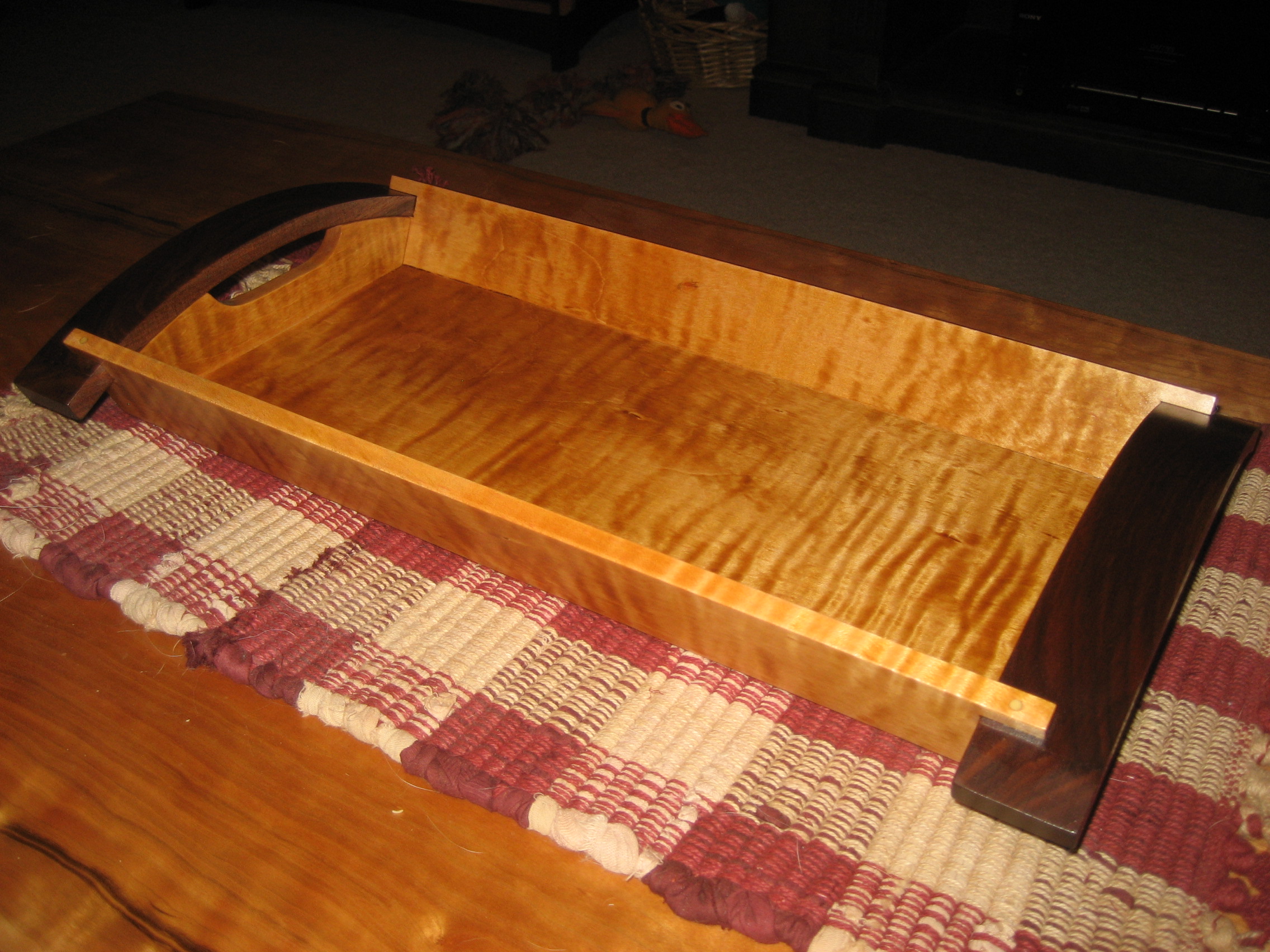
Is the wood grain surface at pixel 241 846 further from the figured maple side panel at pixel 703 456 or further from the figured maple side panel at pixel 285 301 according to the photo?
the figured maple side panel at pixel 285 301

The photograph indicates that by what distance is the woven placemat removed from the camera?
581 mm

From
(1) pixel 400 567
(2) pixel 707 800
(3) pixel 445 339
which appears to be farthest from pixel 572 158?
(2) pixel 707 800

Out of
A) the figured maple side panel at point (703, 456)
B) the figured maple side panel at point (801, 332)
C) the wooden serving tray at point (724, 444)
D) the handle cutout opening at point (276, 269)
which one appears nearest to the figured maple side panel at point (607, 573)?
the wooden serving tray at point (724, 444)

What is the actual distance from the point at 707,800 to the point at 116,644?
48 centimetres

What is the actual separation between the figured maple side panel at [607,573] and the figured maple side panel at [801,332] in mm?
414

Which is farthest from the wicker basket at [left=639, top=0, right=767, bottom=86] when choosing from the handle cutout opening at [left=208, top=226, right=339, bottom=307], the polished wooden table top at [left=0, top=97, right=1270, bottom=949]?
the polished wooden table top at [left=0, top=97, right=1270, bottom=949]

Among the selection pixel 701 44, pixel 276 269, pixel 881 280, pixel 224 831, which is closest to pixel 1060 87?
pixel 701 44

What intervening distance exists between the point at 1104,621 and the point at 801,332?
1.53ft

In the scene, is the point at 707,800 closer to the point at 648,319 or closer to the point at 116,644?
the point at 116,644

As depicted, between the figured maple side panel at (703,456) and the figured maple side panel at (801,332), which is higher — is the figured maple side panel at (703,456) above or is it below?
below

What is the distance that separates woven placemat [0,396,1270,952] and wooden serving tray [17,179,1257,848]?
61mm

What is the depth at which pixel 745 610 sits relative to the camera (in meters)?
0.57

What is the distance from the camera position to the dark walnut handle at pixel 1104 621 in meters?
0.53

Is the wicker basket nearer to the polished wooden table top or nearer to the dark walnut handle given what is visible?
the polished wooden table top
